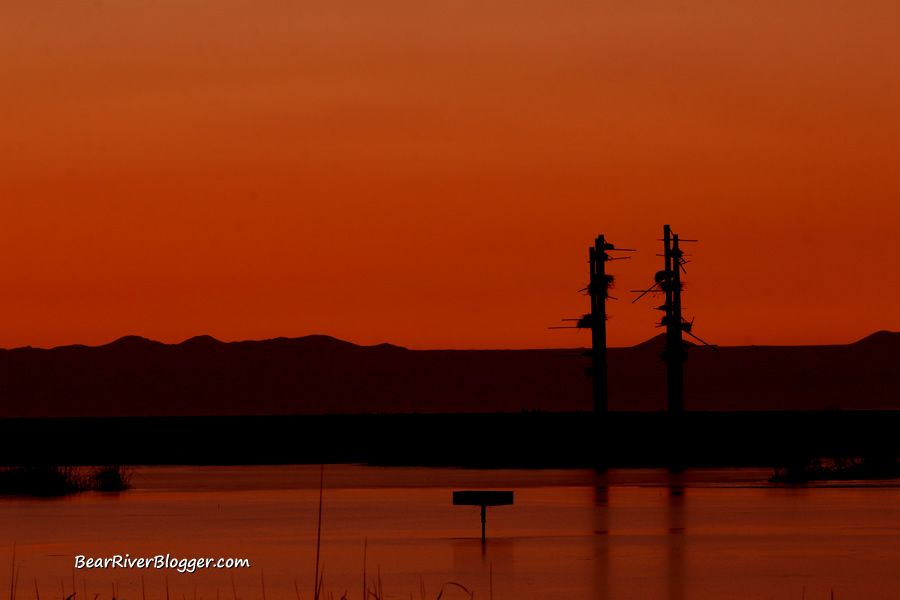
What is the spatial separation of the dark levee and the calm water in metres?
18.5

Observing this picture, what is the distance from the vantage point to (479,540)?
28.7 metres

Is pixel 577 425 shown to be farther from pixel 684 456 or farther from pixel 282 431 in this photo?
pixel 282 431

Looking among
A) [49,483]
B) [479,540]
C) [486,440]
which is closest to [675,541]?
[479,540]

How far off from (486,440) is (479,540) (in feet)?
151

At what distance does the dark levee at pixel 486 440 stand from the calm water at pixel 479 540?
18.5m

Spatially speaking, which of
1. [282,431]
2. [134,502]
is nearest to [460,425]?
[282,431]

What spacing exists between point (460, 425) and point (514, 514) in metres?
52.7

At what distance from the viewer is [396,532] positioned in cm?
3061

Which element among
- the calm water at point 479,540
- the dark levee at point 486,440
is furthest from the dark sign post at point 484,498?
the dark levee at point 486,440

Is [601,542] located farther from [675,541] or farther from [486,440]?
[486,440]

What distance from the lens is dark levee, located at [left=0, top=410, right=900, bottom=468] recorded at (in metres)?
64.6

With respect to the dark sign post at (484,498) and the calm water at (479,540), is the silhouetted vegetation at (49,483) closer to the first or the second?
the calm water at (479,540)

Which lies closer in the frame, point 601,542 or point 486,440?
point 601,542

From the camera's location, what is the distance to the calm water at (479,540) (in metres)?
22.5
